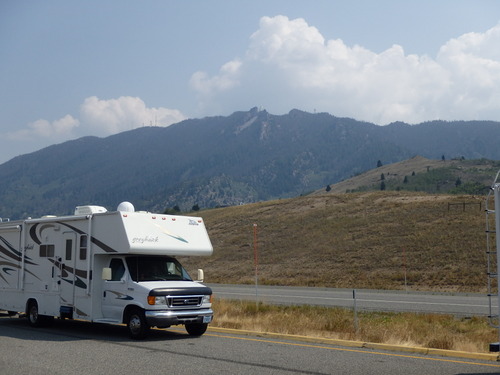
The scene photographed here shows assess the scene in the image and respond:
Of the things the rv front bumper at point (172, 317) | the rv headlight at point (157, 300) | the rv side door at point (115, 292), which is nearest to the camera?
the rv front bumper at point (172, 317)

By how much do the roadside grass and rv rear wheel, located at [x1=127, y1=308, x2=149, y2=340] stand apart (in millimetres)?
2987

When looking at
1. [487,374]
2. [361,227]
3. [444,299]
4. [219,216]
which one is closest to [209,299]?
[487,374]

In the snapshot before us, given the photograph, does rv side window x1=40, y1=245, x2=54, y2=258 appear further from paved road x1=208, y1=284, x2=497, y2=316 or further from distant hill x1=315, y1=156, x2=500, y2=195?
distant hill x1=315, y1=156, x2=500, y2=195

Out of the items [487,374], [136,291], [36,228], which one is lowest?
[487,374]

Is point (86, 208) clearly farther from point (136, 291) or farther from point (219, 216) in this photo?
A: point (219, 216)

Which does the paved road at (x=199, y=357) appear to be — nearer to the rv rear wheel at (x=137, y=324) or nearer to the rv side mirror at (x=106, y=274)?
the rv rear wheel at (x=137, y=324)

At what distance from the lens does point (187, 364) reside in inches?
417

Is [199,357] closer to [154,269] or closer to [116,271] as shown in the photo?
[154,269]

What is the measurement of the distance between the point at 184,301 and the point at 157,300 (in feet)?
2.20

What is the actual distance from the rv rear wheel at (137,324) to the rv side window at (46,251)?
3425 mm

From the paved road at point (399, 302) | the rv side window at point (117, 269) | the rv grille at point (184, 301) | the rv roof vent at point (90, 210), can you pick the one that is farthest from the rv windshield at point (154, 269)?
the paved road at point (399, 302)

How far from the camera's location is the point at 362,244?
1972 inches

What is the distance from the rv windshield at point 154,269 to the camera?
1443cm

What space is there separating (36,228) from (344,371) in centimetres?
1028
